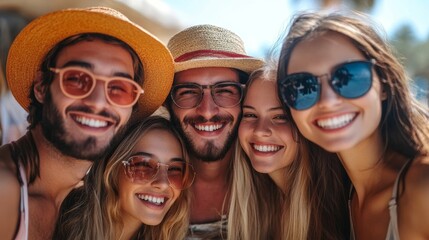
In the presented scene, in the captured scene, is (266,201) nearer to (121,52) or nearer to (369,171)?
(369,171)

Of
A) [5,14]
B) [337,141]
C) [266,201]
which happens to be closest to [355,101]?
[337,141]

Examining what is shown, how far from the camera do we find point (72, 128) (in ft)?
9.08

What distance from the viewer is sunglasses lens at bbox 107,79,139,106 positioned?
283 centimetres

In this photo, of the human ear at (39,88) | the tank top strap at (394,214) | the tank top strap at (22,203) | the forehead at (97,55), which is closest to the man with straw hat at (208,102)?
the forehead at (97,55)

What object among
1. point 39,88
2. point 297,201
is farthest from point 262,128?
point 39,88

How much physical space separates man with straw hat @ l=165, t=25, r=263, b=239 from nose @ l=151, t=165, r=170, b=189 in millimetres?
486

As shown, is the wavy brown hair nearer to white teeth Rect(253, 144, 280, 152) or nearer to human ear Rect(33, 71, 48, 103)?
white teeth Rect(253, 144, 280, 152)

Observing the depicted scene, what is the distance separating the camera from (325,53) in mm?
2582

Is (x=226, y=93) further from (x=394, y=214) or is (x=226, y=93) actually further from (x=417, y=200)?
(x=417, y=200)

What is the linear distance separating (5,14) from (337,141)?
7.66 meters

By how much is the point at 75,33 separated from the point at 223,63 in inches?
48.4

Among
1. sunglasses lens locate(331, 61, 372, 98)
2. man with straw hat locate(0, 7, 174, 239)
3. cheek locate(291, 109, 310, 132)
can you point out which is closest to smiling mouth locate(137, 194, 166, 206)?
man with straw hat locate(0, 7, 174, 239)

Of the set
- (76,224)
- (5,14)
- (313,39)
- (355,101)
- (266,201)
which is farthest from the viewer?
(5,14)

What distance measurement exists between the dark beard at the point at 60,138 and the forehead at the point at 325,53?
54.1 inches
